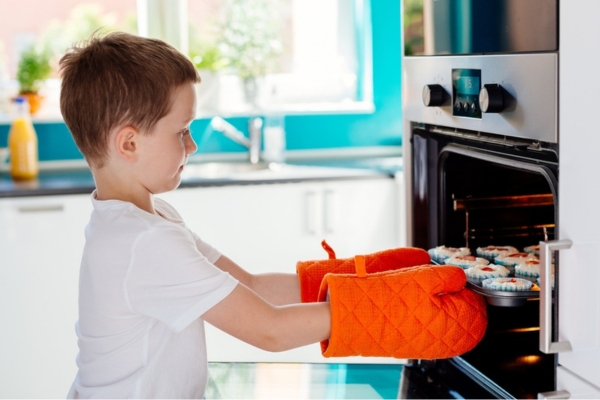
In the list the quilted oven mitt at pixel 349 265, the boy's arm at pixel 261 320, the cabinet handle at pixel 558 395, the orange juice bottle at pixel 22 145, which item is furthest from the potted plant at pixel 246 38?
the cabinet handle at pixel 558 395

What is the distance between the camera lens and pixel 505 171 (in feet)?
4.46

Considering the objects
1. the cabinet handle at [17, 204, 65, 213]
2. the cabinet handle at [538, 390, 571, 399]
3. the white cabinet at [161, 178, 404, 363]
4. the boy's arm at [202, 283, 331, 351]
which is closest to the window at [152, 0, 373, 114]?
the white cabinet at [161, 178, 404, 363]

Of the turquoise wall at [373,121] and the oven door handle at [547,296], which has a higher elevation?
the turquoise wall at [373,121]

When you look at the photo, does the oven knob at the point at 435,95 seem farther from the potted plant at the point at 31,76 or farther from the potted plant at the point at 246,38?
the potted plant at the point at 31,76

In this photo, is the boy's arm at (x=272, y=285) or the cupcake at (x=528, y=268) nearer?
the cupcake at (x=528, y=268)

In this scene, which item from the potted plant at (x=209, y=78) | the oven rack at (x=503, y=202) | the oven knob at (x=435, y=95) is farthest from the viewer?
the potted plant at (x=209, y=78)

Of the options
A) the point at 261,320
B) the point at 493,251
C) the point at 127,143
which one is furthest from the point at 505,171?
the point at 127,143

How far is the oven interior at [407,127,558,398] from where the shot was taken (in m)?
1.29

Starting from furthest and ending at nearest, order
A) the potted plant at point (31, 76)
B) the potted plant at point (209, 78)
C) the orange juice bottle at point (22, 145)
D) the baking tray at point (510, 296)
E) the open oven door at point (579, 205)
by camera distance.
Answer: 1. the potted plant at point (209, 78)
2. the potted plant at point (31, 76)
3. the orange juice bottle at point (22, 145)
4. the baking tray at point (510, 296)
5. the open oven door at point (579, 205)

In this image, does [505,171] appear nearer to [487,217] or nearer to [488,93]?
[487,217]

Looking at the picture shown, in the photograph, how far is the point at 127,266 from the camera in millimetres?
1100

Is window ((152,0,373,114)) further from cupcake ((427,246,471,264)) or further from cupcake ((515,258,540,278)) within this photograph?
cupcake ((515,258,540,278))

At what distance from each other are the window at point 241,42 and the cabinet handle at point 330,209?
598 mm

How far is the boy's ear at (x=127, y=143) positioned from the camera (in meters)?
1.12
